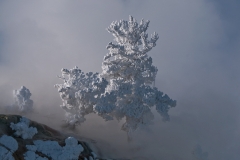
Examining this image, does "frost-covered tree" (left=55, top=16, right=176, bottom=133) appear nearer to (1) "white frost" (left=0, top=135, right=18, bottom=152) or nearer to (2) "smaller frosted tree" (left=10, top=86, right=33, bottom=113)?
(2) "smaller frosted tree" (left=10, top=86, right=33, bottom=113)

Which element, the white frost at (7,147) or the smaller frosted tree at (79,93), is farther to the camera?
the smaller frosted tree at (79,93)

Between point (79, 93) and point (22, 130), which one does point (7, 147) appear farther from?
point (79, 93)

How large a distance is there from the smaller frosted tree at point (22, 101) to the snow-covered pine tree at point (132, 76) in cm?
684

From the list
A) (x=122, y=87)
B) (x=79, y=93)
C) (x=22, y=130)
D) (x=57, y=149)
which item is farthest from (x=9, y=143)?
(x=122, y=87)

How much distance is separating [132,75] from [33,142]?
1178 centimetres

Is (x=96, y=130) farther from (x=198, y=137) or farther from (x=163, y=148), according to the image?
(x=198, y=137)

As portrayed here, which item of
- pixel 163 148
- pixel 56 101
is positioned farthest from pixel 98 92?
pixel 56 101

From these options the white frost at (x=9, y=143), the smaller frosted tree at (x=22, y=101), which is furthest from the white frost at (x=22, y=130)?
the smaller frosted tree at (x=22, y=101)

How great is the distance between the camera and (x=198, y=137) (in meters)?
29.3

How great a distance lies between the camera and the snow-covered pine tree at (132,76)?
24.2 meters

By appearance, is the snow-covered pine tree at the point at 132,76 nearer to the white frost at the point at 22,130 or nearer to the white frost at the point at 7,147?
the white frost at the point at 22,130

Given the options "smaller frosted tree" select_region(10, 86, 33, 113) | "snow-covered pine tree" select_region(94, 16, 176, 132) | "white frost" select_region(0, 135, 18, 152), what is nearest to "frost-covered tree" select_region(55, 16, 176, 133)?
"snow-covered pine tree" select_region(94, 16, 176, 132)

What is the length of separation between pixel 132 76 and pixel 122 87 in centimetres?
173

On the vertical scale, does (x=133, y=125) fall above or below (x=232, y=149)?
below
